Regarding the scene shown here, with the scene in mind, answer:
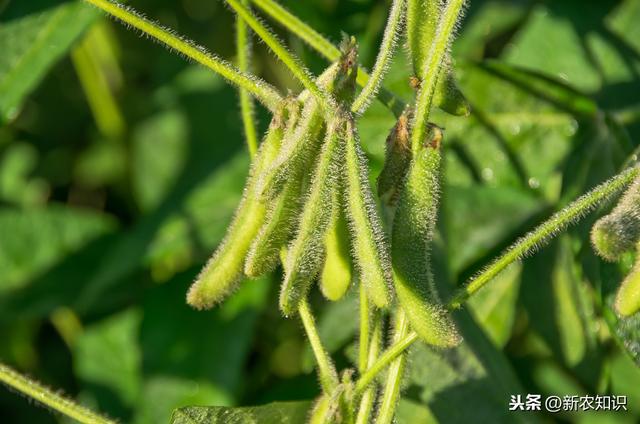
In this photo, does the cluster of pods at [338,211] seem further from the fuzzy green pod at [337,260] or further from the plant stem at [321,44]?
the plant stem at [321,44]

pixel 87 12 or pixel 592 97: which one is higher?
pixel 87 12

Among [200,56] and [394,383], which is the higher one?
[200,56]

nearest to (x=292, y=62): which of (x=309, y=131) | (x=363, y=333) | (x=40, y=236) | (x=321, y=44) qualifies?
(x=309, y=131)

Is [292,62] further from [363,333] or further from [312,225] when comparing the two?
[363,333]

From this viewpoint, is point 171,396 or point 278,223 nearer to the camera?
point 278,223

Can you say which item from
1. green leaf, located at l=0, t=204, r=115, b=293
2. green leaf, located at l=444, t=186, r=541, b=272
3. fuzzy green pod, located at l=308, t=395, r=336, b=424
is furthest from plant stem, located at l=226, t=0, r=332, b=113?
green leaf, located at l=0, t=204, r=115, b=293

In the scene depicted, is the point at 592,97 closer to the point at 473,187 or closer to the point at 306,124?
the point at 473,187

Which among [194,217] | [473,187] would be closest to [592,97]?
[473,187]
